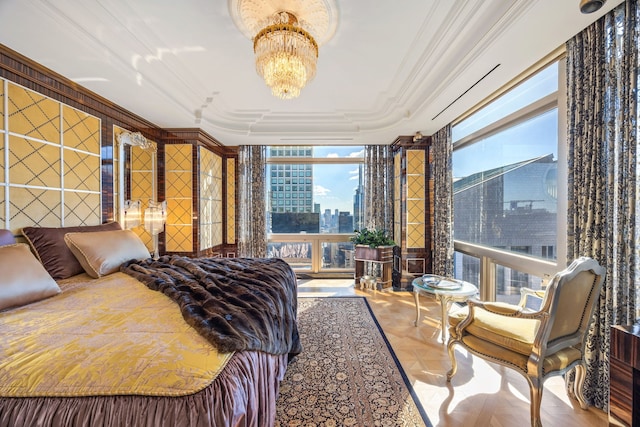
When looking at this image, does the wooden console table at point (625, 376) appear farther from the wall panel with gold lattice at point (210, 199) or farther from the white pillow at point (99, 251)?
the wall panel with gold lattice at point (210, 199)

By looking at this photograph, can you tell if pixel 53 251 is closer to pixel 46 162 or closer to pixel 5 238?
pixel 5 238

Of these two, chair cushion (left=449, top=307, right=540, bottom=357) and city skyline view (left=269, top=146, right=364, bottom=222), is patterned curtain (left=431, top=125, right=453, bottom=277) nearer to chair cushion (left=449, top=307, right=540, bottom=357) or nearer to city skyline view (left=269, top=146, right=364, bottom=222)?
city skyline view (left=269, top=146, right=364, bottom=222)

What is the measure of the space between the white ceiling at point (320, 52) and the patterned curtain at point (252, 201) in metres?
1.39

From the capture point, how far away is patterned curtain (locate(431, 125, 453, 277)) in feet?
12.9

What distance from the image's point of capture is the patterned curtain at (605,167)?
163 cm

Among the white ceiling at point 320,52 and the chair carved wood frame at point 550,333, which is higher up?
the white ceiling at point 320,52

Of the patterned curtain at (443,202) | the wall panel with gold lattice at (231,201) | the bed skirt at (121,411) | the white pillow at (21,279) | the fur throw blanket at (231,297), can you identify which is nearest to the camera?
the bed skirt at (121,411)

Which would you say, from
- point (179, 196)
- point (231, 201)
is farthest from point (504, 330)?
point (231, 201)

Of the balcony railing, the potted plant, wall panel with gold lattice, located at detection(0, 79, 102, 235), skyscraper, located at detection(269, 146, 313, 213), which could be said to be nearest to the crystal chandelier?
wall panel with gold lattice, located at detection(0, 79, 102, 235)

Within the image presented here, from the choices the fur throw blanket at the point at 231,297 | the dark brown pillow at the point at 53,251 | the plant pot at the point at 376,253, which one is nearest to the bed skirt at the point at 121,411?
the fur throw blanket at the point at 231,297

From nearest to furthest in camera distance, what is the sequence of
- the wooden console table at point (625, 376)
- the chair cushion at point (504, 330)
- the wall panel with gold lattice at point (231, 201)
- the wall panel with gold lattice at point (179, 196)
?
the wooden console table at point (625, 376)
the chair cushion at point (504, 330)
the wall panel with gold lattice at point (179, 196)
the wall panel with gold lattice at point (231, 201)

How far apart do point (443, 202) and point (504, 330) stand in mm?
2535

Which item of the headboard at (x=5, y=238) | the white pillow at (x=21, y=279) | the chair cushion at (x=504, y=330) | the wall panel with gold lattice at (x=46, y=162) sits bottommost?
the chair cushion at (x=504, y=330)

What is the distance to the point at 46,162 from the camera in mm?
2439
